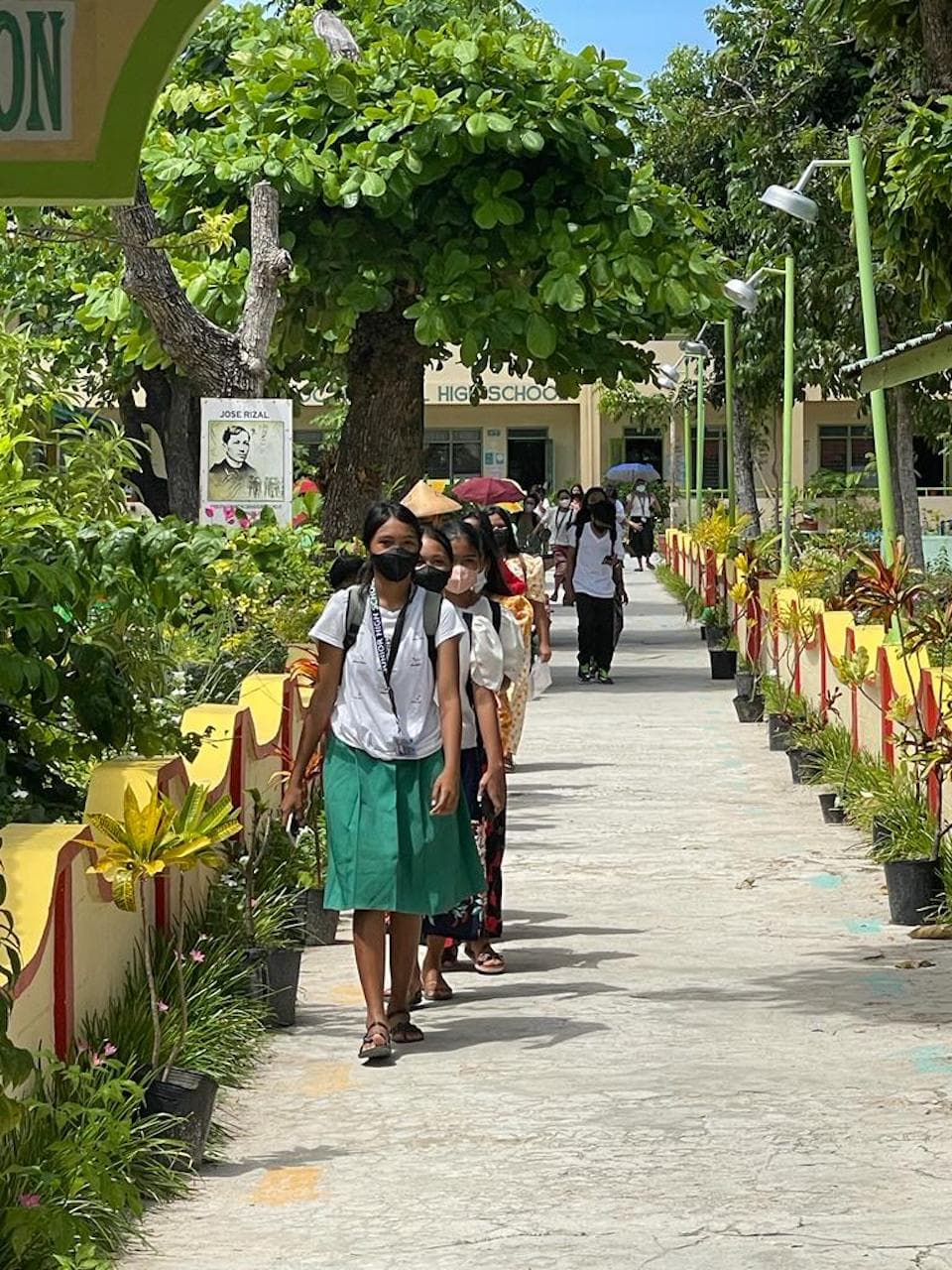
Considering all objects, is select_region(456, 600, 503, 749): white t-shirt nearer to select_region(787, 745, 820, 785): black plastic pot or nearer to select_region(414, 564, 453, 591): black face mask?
select_region(414, 564, 453, 591): black face mask

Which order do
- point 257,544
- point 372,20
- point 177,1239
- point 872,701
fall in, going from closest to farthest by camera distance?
Result: point 177,1239 → point 257,544 → point 872,701 → point 372,20

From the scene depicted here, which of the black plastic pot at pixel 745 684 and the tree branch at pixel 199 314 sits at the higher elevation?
the tree branch at pixel 199 314

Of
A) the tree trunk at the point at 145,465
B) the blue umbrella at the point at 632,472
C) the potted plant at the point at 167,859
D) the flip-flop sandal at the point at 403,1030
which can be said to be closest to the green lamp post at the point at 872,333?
the flip-flop sandal at the point at 403,1030

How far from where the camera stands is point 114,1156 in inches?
236

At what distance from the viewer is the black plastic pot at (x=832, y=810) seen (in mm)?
13352

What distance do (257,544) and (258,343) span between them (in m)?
3.58

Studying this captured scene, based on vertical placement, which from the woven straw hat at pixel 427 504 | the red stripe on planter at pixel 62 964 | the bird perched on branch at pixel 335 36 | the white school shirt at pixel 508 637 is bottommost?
the red stripe on planter at pixel 62 964

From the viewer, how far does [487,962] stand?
949 centimetres

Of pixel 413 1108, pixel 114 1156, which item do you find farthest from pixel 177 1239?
pixel 413 1108

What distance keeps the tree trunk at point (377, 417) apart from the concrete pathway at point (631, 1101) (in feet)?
28.5

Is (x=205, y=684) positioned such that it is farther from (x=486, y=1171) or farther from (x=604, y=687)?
(x=604, y=687)

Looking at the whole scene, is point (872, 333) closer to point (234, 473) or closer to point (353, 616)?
point (234, 473)

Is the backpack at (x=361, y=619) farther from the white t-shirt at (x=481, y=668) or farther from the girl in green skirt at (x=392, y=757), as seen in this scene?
the white t-shirt at (x=481, y=668)

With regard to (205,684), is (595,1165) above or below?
below
